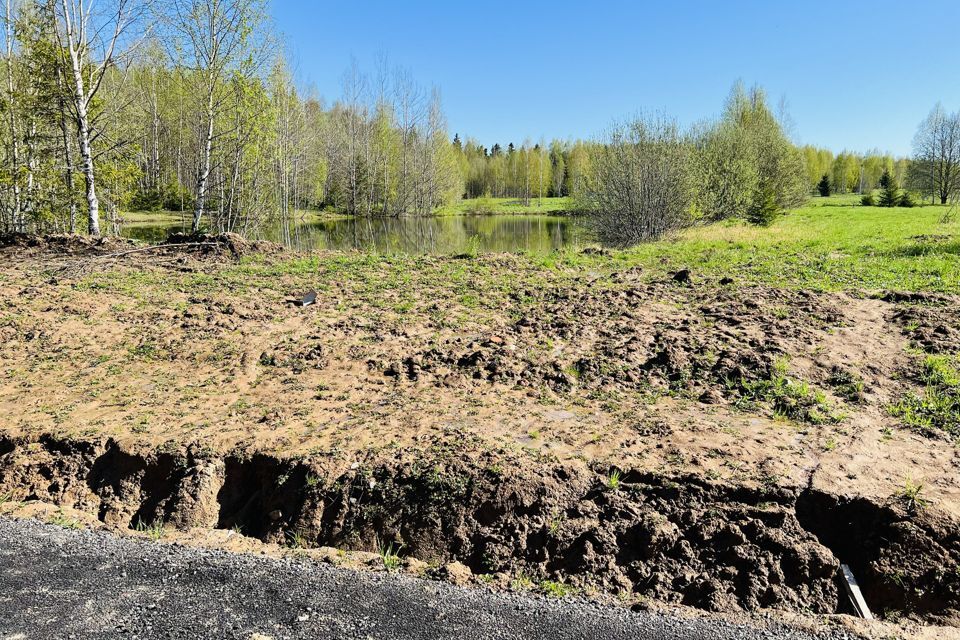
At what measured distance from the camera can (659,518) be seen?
3510mm

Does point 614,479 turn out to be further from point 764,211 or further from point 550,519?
point 764,211

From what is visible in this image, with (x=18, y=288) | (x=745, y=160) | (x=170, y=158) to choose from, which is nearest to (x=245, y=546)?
(x=18, y=288)

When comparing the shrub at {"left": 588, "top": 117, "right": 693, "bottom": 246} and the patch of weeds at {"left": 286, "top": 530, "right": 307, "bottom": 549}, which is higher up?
the shrub at {"left": 588, "top": 117, "right": 693, "bottom": 246}

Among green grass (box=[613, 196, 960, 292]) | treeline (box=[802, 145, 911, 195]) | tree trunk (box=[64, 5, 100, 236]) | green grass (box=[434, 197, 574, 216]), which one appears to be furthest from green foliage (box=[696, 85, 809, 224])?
treeline (box=[802, 145, 911, 195])

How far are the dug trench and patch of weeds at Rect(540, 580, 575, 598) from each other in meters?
0.05

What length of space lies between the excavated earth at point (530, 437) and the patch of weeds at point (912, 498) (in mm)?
21

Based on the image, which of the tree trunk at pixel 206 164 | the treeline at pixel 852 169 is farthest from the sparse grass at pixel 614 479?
the treeline at pixel 852 169

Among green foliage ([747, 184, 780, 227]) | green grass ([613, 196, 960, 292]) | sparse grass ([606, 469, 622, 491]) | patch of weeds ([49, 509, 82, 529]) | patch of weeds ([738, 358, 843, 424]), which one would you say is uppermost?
green foliage ([747, 184, 780, 227])

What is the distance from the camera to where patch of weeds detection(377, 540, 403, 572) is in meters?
3.35

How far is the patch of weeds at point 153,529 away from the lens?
3.68 meters

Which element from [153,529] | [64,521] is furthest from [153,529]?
[64,521]

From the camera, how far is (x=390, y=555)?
352 centimetres

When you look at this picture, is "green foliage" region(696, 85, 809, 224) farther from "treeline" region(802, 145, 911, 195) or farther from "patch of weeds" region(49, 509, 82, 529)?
"treeline" region(802, 145, 911, 195)

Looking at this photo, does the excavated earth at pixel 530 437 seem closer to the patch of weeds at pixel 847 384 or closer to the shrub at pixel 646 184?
the patch of weeds at pixel 847 384
